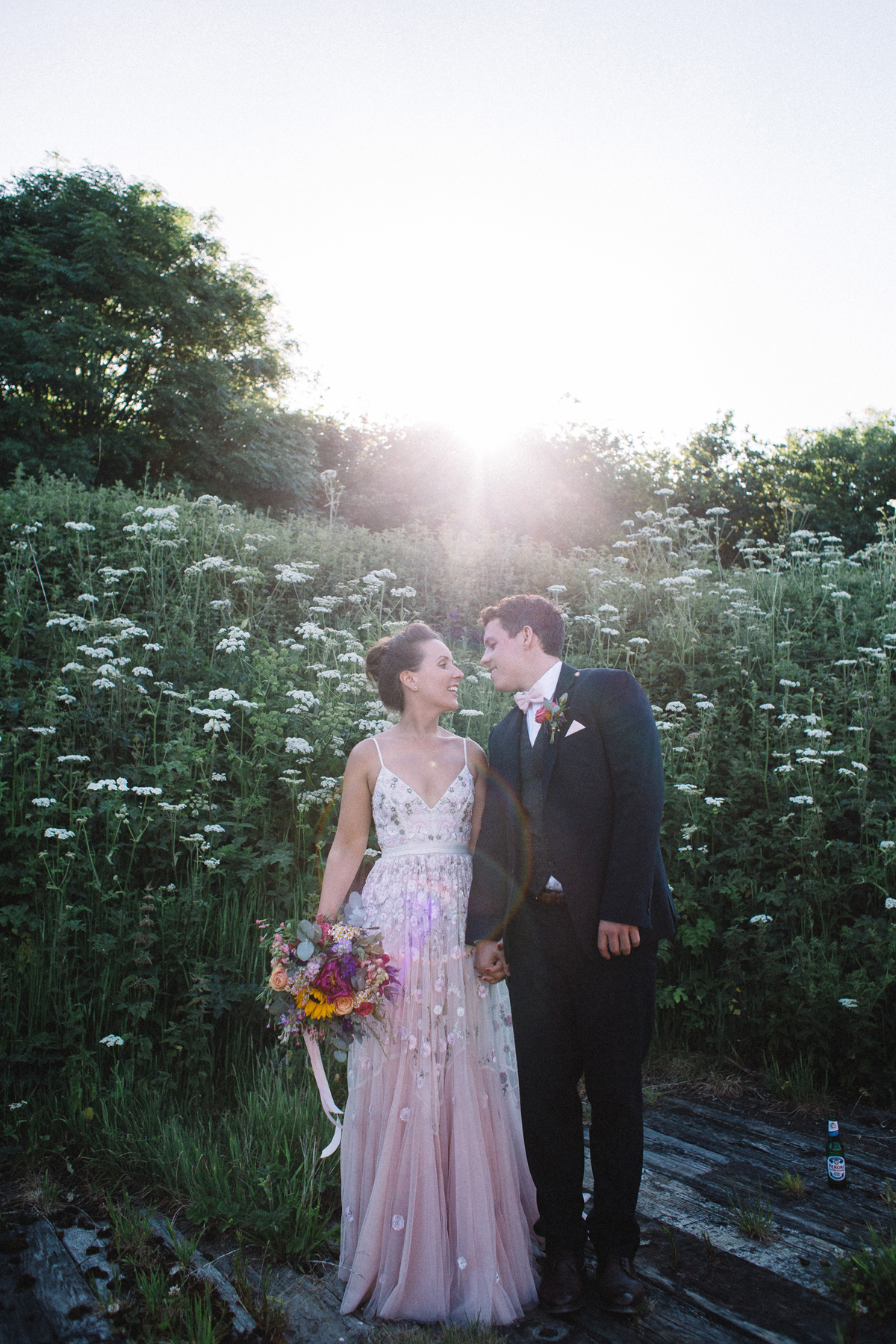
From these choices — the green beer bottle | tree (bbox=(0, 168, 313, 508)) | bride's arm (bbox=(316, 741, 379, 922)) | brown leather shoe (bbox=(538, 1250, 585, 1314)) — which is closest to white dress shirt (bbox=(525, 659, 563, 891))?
bride's arm (bbox=(316, 741, 379, 922))

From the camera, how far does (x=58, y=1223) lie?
3.23 m

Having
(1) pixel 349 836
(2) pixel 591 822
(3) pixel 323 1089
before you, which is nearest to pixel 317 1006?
(3) pixel 323 1089

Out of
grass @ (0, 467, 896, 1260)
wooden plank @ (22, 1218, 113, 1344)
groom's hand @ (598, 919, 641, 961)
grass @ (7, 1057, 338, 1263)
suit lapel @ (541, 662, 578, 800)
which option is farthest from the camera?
grass @ (0, 467, 896, 1260)

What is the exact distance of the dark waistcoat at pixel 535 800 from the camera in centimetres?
291

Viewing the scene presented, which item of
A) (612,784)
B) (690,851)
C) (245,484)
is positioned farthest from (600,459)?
(612,784)

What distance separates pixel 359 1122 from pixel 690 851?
8.69 feet

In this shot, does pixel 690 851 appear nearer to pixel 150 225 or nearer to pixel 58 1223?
pixel 58 1223

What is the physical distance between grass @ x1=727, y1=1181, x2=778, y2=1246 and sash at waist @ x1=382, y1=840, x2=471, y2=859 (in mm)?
1626

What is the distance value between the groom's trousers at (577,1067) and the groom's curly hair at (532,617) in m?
0.96

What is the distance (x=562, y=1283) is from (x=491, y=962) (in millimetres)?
983

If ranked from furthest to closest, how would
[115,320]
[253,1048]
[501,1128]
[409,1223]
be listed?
[115,320] < [253,1048] < [501,1128] < [409,1223]

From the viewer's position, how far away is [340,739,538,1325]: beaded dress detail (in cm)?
275

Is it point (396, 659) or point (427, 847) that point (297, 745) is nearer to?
point (396, 659)

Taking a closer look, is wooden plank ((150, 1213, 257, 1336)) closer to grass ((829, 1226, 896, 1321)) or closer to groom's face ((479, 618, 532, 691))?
grass ((829, 1226, 896, 1321))
